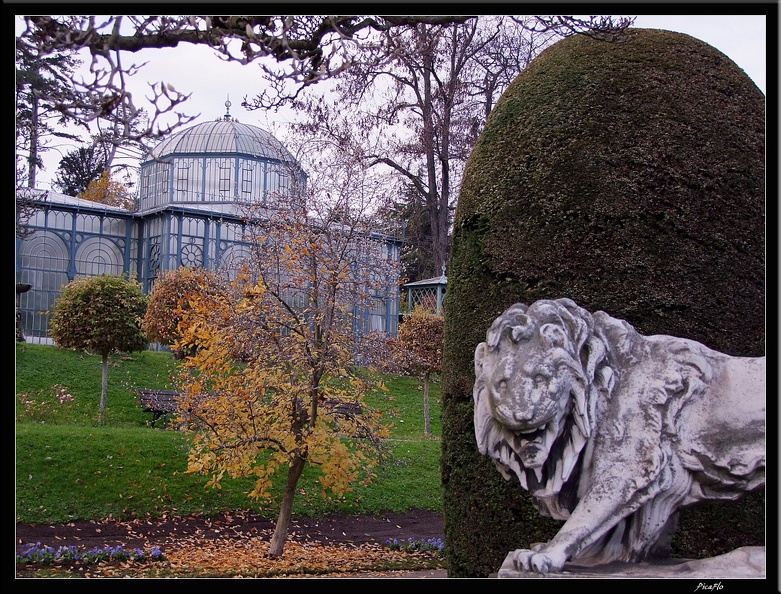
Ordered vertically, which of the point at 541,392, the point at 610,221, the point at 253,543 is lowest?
the point at 253,543

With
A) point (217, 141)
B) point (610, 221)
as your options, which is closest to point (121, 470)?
point (610, 221)

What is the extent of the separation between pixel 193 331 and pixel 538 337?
19.5 feet

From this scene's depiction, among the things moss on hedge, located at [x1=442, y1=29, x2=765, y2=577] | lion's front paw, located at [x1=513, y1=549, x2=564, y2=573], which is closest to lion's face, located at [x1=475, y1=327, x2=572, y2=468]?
lion's front paw, located at [x1=513, y1=549, x2=564, y2=573]

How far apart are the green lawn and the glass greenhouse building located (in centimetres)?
359

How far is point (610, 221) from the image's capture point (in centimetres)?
530

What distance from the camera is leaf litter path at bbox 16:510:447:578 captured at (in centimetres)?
845

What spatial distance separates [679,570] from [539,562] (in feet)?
1.86

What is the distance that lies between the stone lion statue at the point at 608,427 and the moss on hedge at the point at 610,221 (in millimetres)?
1952

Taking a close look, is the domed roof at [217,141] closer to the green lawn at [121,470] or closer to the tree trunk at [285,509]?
the green lawn at [121,470]

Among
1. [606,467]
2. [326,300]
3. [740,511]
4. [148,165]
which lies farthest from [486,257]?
[148,165]

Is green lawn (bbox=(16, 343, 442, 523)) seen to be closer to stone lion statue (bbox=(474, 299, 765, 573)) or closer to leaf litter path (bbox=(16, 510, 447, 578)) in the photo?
leaf litter path (bbox=(16, 510, 447, 578))

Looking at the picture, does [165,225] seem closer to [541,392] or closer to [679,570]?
[541,392]

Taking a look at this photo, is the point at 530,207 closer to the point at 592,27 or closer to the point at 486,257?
the point at 486,257

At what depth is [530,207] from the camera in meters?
5.49
